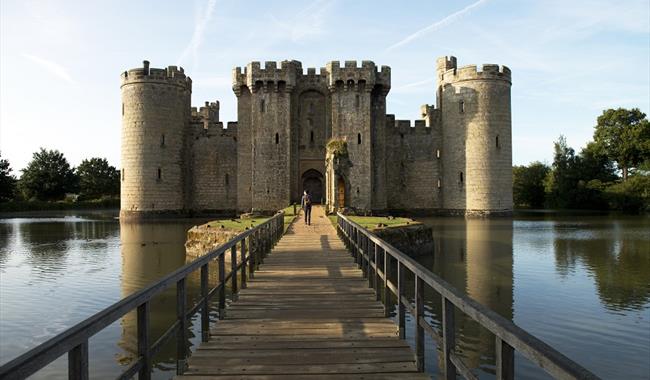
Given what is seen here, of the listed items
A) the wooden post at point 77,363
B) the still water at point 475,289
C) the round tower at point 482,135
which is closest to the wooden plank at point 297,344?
the wooden post at point 77,363

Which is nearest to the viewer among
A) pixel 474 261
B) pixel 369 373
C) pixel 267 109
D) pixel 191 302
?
pixel 369 373

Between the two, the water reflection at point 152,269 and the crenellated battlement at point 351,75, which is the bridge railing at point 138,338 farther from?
the crenellated battlement at point 351,75

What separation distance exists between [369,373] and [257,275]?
5281mm

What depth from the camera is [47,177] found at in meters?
62.0

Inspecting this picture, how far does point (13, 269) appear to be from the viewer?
1617 centimetres

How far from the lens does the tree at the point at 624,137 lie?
161ft

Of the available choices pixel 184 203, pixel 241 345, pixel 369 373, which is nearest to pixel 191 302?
pixel 241 345

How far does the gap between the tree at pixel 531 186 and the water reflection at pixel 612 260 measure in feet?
114

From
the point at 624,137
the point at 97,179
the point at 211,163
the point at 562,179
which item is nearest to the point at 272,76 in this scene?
the point at 211,163

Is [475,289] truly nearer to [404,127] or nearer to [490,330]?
[490,330]

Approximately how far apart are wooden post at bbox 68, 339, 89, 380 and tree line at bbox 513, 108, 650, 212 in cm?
5086

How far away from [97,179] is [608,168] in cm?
6025

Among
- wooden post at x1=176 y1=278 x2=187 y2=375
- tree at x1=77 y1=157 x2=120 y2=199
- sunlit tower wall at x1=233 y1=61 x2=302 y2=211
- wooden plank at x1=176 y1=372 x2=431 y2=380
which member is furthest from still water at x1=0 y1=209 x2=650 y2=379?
tree at x1=77 y1=157 x2=120 y2=199

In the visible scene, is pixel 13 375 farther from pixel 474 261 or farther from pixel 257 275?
pixel 474 261
